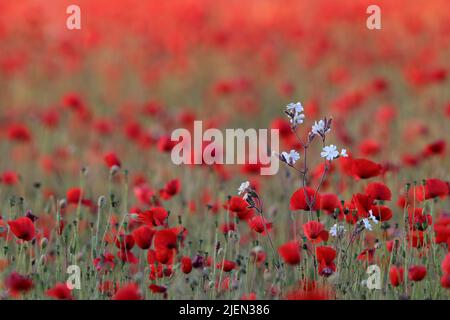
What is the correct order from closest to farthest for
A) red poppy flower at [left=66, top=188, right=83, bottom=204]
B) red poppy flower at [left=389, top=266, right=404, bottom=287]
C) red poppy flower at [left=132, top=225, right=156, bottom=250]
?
red poppy flower at [left=389, top=266, right=404, bottom=287], red poppy flower at [left=132, top=225, right=156, bottom=250], red poppy flower at [left=66, top=188, right=83, bottom=204]

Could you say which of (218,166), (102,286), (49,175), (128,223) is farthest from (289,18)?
(102,286)

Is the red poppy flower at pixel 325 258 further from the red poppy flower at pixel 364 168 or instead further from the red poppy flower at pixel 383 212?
the red poppy flower at pixel 364 168

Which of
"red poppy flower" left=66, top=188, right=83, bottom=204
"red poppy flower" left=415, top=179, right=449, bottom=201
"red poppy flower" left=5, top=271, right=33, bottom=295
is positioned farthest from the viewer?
"red poppy flower" left=66, top=188, right=83, bottom=204

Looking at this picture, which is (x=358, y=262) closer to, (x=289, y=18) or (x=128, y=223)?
(x=128, y=223)

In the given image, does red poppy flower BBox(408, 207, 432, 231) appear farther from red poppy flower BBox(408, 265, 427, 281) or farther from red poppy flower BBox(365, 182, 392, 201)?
red poppy flower BBox(408, 265, 427, 281)

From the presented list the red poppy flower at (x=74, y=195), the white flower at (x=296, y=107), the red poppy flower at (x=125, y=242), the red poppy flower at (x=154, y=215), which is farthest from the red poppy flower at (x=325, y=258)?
the red poppy flower at (x=74, y=195)

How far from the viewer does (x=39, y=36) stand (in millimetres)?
7457

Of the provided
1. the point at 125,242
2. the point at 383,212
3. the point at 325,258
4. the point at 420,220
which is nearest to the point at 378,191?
the point at 383,212

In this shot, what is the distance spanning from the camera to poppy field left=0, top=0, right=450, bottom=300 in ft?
8.61

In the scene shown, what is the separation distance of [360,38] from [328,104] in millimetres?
1492

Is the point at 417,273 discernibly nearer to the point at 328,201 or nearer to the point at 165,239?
the point at 328,201

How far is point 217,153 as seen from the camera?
366 cm

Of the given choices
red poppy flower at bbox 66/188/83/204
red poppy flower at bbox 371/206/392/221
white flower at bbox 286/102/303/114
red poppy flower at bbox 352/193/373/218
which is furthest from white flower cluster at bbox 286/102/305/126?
A: red poppy flower at bbox 66/188/83/204

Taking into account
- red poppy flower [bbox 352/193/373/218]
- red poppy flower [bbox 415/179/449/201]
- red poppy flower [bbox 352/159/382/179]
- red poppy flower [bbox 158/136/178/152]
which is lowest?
red poppy flower [bbox 352/193/373/218]
